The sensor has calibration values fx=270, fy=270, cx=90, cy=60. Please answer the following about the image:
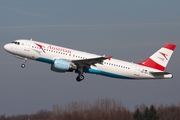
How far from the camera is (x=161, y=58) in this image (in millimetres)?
47500

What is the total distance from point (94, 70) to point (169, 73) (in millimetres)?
12015

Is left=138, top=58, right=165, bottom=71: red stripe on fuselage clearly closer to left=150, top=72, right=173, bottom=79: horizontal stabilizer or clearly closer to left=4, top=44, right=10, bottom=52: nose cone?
left=150, top=72, right=173, bottom=79: horizontal stabilizer

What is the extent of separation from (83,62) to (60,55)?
3.68 metres

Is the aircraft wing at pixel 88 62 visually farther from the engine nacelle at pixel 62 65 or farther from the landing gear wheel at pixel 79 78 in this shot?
the landing gear wheel at pixel 79 78

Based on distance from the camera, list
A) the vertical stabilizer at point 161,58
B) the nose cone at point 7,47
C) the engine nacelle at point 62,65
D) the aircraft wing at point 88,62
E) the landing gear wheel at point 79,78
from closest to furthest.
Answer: the aircraft wing at point 88,62 → the engine nacelle at point 62,65 → the nose cone at point 7,47 → the landing gear wheel at point 79,78 → the vertical stabilizer at point 161,58

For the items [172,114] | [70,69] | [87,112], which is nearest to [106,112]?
[87,112]

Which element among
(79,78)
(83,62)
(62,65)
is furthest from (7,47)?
(79,78)

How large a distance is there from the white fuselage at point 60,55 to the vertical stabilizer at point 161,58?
3890 millimetres

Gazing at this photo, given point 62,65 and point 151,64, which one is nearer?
point 62,65

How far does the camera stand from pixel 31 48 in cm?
4112

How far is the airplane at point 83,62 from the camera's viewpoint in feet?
135

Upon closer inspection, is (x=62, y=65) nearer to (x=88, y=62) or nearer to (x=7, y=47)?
(x=88, y=62)

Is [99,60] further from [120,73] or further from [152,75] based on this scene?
[152,75]

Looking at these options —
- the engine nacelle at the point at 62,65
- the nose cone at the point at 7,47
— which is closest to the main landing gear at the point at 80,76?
the engine nacelle at the point at 62,65
